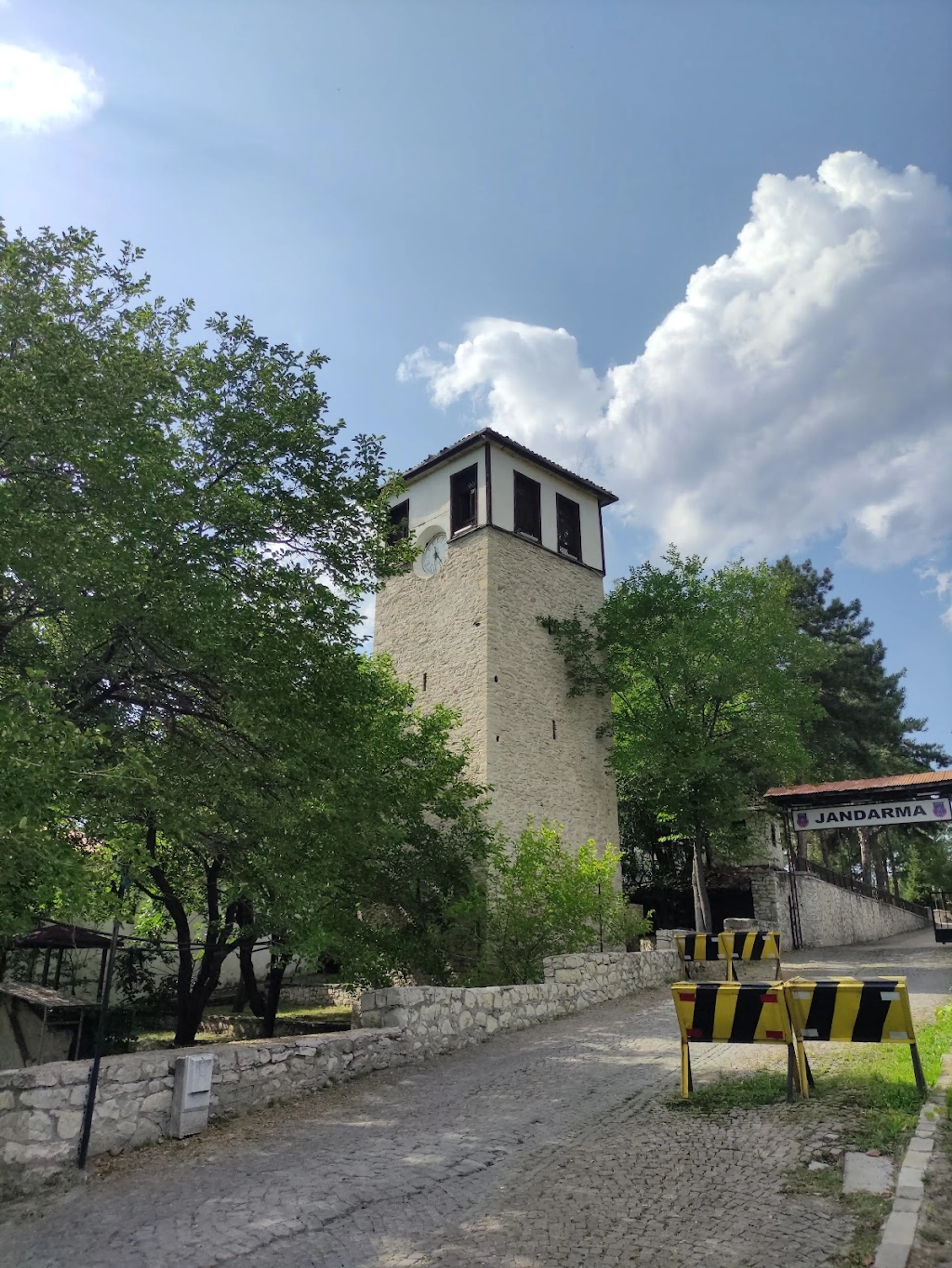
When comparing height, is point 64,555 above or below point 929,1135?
above

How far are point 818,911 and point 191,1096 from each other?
72.9ft

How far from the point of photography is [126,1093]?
5.85 metres

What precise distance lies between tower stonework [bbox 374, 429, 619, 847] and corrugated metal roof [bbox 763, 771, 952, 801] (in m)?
5.26

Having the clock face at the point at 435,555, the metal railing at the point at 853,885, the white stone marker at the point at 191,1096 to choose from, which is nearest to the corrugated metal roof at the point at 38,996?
the white stone marker at the point at 191,1096

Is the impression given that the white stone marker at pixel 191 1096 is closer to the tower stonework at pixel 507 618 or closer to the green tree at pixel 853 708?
the tower stonework at pixel 507 618

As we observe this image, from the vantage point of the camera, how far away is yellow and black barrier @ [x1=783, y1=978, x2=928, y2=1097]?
5.76 m

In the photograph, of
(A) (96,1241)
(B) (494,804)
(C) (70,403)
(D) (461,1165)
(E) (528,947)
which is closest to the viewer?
(A) (96,1241)

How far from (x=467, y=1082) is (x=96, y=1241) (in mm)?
4181

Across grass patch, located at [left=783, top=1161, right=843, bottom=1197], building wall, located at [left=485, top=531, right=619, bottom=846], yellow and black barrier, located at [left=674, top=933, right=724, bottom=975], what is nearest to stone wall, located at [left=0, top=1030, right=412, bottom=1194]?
grass patch, located at [left=783, top=1161, right=843, bottom=1197]

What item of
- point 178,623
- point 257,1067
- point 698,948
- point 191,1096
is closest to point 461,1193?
point 191,1096

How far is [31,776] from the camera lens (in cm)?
564

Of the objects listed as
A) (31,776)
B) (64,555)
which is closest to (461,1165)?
(31,776)

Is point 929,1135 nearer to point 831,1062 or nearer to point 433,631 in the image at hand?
point 831,1062

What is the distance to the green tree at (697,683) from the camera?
1986 centimetres
